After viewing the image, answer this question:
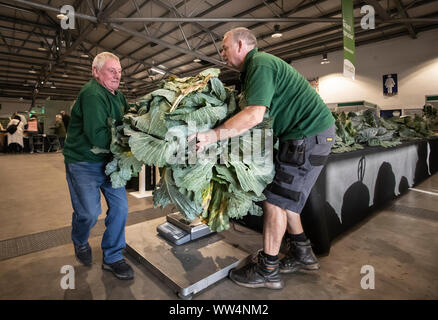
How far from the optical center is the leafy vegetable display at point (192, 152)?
1.43m

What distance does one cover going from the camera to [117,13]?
8.97 m

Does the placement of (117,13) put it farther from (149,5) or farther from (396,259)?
(396,259)

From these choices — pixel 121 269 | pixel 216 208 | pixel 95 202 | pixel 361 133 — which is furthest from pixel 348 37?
pixel 121 269

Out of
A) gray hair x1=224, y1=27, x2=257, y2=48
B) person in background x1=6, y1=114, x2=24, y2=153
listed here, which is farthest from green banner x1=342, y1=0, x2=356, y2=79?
person in background x1=6, y1=114, x2=24, y2=153

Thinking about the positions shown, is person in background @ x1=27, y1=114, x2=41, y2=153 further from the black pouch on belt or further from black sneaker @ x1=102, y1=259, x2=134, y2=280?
the black pouch on belt

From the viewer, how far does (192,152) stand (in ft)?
4.75

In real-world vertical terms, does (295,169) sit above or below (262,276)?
above

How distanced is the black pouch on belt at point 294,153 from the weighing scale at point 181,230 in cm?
103

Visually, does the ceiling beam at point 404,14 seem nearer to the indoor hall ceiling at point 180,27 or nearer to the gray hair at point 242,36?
the indoor hall ceiling at point 180,27

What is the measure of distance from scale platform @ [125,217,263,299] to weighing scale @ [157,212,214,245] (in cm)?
4

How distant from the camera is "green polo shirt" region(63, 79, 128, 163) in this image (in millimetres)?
1746

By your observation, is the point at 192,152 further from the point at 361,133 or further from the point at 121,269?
the point at 361,133

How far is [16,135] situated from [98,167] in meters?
13.6

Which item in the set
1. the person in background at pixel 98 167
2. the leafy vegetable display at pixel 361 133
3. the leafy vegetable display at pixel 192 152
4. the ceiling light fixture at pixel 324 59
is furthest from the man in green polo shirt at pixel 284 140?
the ceiling light fixture at pixel 324 59
